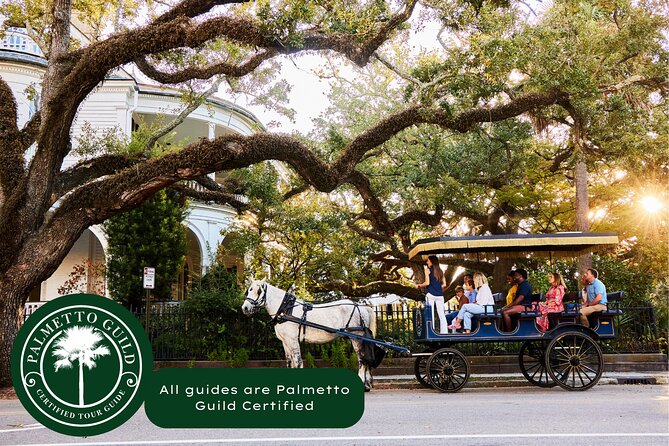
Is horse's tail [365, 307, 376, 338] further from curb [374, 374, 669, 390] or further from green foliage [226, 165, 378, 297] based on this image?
green foliage [226, 165, 378, 297]

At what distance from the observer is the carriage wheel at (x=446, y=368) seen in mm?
10469

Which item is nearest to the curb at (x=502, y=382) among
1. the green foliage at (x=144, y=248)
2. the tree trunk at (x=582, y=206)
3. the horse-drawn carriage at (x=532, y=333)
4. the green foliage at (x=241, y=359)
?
the horse-drawn carriage at (x=532, y=333)

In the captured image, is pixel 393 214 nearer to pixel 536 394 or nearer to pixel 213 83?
pixel 213 83

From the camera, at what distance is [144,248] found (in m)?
18.0

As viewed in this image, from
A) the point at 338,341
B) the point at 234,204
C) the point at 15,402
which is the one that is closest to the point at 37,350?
the point at 15,402

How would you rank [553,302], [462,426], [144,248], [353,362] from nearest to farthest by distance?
[462,426] → [553,302] → [353,362] → [144,248]

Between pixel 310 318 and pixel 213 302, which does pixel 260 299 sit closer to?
pixel 310 318

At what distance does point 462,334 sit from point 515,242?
1.80 metres

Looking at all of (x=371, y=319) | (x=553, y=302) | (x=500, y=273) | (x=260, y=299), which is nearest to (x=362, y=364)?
(x=371, y=319)

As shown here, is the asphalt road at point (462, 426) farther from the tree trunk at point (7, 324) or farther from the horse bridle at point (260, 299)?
the horse bridle at point (260, 299)

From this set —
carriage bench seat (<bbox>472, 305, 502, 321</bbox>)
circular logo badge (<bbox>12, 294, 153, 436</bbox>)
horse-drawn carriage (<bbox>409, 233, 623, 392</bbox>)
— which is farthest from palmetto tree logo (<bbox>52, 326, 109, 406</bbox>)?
carriage bench seat (<bbox>472, 305, 502, 321</bbox>)

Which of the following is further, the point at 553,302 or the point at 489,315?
the point at 553,302

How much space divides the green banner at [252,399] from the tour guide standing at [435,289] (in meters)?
7.03

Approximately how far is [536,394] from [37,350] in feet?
26.8
